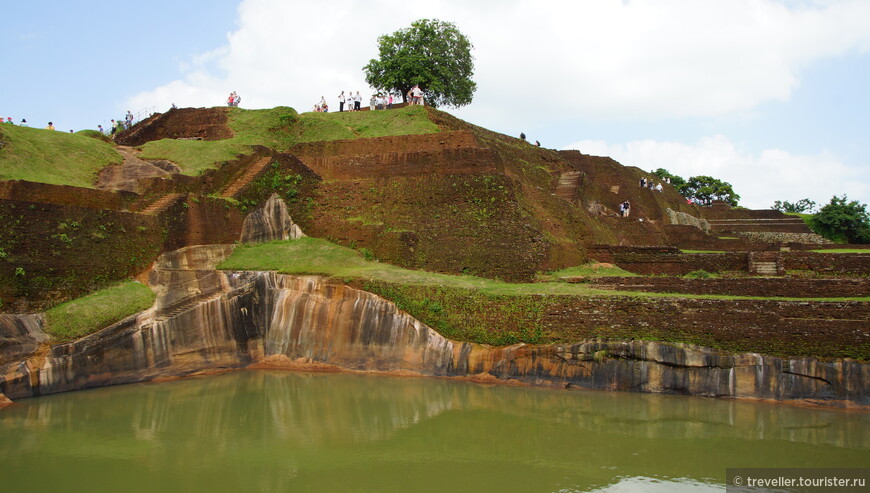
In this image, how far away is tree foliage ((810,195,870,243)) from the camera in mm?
30875

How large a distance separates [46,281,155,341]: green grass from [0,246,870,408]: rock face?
230 mm

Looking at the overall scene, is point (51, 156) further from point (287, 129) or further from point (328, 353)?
point (328, 353)

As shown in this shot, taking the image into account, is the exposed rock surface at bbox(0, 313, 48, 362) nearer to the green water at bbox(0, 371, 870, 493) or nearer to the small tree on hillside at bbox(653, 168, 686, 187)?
the green water at bbox(0, 371, 870, 493)

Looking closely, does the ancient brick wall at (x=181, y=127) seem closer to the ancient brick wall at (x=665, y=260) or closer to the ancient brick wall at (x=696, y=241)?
the ancient brick wall at (x=665, y=260)

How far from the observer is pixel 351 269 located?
1816cm

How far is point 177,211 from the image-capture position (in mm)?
18094

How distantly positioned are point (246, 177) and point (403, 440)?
1240cm

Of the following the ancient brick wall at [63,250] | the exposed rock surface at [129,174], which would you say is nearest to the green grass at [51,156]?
the exposed rock surface at [129,174]

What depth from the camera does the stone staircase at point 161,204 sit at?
17734 millimetres

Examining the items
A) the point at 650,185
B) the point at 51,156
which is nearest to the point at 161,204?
the point at 51,156

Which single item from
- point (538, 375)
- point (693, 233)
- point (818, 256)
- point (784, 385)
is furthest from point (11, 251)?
point (693, 233)

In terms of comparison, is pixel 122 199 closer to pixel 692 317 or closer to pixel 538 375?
pixel 538 375

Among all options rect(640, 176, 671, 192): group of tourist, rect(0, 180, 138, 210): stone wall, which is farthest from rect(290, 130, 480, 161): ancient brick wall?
rect(640, 176, 671, 192): group of tourist

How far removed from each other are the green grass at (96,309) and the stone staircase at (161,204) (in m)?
2.24
